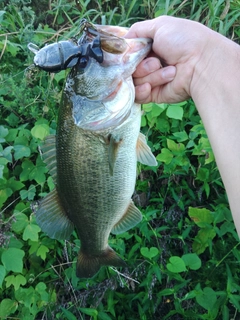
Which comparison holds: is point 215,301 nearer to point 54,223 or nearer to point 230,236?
point 230,236

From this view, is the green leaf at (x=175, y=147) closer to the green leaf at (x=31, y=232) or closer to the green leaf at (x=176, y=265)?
the green leaf at (x=176, y=265)

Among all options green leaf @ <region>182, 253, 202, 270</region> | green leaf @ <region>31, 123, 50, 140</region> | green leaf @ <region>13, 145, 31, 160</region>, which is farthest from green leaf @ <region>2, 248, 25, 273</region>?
green leaf @ <region>182, 253, 202, 270</region>

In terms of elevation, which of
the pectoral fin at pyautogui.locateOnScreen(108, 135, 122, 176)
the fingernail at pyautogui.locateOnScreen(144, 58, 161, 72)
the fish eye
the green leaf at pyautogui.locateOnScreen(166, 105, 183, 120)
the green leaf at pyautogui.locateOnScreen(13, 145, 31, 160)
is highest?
the fish eye

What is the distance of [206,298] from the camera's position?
219cm

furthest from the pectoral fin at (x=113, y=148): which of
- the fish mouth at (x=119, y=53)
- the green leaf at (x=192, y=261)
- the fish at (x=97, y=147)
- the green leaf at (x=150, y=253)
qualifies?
the green leaf at (x=192, y=261)

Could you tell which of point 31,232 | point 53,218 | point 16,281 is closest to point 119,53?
point 53,218

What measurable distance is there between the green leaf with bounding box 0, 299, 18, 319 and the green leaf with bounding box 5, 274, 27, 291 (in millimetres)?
105

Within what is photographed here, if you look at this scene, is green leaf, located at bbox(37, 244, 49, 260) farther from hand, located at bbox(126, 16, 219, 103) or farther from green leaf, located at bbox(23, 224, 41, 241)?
hand, located at bbox(126, 16, 219, 103)

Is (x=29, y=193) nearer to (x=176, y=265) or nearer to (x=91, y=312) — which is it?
(x=91, y=312)

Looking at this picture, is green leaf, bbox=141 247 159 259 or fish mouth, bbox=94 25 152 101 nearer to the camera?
fish mouth, bbox=94 25 152 101

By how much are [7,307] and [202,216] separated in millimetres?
1348

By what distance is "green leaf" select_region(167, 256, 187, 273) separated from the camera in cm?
226

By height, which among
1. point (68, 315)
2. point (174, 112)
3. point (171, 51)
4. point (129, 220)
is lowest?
point (68, 315)

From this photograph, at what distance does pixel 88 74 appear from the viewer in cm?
166
